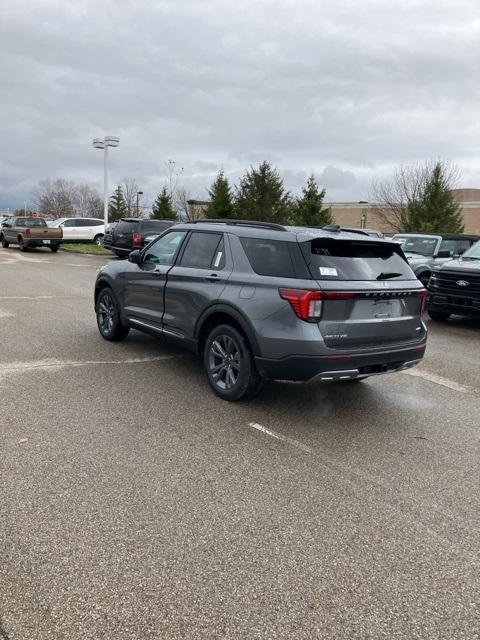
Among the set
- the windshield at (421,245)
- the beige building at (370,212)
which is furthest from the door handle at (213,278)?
the beige building at (370,212)

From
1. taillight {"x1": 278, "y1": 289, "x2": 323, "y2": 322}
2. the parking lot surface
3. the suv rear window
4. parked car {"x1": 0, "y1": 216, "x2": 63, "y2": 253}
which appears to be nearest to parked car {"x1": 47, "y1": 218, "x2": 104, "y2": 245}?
parked car {"x1": 0, "y1": 216, "x2": 63, "y2": 253}

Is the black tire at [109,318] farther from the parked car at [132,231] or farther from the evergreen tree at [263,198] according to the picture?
the evergreen tree at [263,198]

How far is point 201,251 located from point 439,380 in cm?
322

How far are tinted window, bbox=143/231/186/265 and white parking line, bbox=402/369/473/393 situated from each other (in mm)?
3190

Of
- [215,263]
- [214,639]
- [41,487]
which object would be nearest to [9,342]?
[215,263]

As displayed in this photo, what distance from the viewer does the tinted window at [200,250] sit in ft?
18.3

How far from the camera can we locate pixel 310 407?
519 centimetres

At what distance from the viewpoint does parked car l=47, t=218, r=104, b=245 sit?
1277 inches

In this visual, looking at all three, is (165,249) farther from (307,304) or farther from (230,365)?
(307,304)

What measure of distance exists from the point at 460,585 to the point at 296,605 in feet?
2.80

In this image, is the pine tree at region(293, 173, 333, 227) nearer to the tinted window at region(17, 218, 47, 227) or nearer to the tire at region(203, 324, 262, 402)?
the tinted window at region(17, 218, 47, 227)

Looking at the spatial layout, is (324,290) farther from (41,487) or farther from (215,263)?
(41,487)

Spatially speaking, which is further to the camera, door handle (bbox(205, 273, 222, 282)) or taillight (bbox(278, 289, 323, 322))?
door handle (bbox(205, 273, 222, 282))

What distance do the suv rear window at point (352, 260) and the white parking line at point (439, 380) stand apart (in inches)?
65.5
